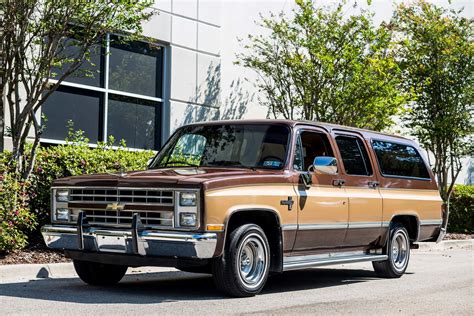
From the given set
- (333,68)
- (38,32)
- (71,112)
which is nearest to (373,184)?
(38,32)

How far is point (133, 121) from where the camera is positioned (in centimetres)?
1731

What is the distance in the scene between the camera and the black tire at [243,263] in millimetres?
8406

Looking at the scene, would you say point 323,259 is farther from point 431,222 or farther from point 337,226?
point 431,222

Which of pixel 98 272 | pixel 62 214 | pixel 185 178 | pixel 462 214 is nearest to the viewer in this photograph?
pixel 185 178

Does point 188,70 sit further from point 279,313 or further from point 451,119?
point 279,313

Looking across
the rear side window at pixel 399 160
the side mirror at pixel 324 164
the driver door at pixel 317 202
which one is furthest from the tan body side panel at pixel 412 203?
the side mirror at pixel 324 164

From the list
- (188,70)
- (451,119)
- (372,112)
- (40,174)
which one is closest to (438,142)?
(451,119)

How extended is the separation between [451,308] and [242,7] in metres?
13.0

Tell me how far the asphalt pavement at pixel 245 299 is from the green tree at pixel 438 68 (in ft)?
27.8

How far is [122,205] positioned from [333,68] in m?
8.94

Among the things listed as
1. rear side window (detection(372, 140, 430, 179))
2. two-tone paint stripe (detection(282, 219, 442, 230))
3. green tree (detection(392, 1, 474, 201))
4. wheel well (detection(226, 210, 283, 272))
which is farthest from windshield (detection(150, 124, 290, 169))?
green tree (detection(392, 1, 474, 201))

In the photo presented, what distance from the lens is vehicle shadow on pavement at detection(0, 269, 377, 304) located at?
854 centimetres

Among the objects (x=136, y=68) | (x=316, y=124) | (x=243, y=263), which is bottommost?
(x=243, y=263)

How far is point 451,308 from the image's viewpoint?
323 inches
